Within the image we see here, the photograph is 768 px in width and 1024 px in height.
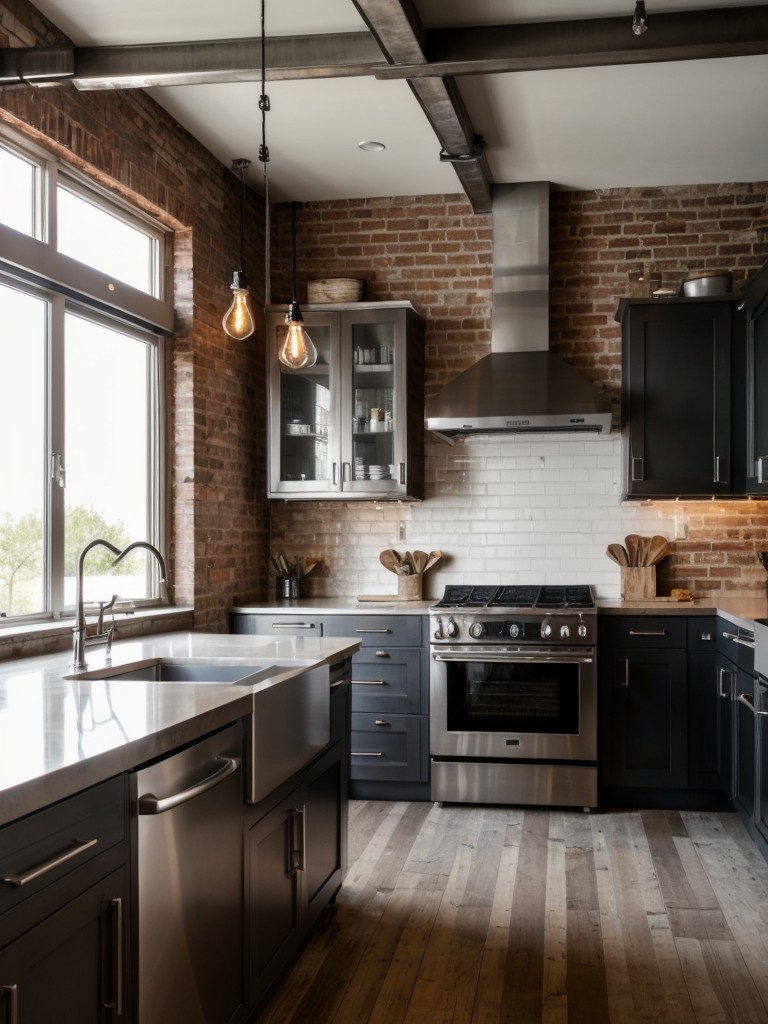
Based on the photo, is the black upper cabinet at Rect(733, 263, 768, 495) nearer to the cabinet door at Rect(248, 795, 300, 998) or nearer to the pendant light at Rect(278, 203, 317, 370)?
the pendant light at Rect(278, 203, 317, 370)

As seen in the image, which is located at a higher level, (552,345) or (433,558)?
(552,345)

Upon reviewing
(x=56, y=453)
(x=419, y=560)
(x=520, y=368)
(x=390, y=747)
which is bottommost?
(x=390, y=747)

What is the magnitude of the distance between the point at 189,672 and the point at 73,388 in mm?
1445

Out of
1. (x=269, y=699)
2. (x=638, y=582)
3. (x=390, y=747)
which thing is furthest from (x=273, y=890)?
(x=638, y=582)

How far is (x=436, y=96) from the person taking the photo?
12.6 ft

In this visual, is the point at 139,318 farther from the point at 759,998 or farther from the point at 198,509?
the point at 759,998

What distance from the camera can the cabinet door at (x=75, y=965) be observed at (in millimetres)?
1479

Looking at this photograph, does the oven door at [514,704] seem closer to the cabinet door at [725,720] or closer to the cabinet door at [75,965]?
the cabinet door at [725,720]

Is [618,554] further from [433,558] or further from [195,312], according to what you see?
Answer: [195,312]

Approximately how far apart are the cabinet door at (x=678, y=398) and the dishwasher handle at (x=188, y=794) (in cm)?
325

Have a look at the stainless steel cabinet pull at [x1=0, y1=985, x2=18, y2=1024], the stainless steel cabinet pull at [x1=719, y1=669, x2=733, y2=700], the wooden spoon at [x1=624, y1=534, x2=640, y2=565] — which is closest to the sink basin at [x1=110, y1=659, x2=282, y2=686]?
the stainless steel cabinet pull at [x1=0, y1=985, x2=18, y2=1024]

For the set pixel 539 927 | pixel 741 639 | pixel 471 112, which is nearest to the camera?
pixel 539 927

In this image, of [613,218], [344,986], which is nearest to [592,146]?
[613,218]

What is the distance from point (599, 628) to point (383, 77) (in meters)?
2.69
